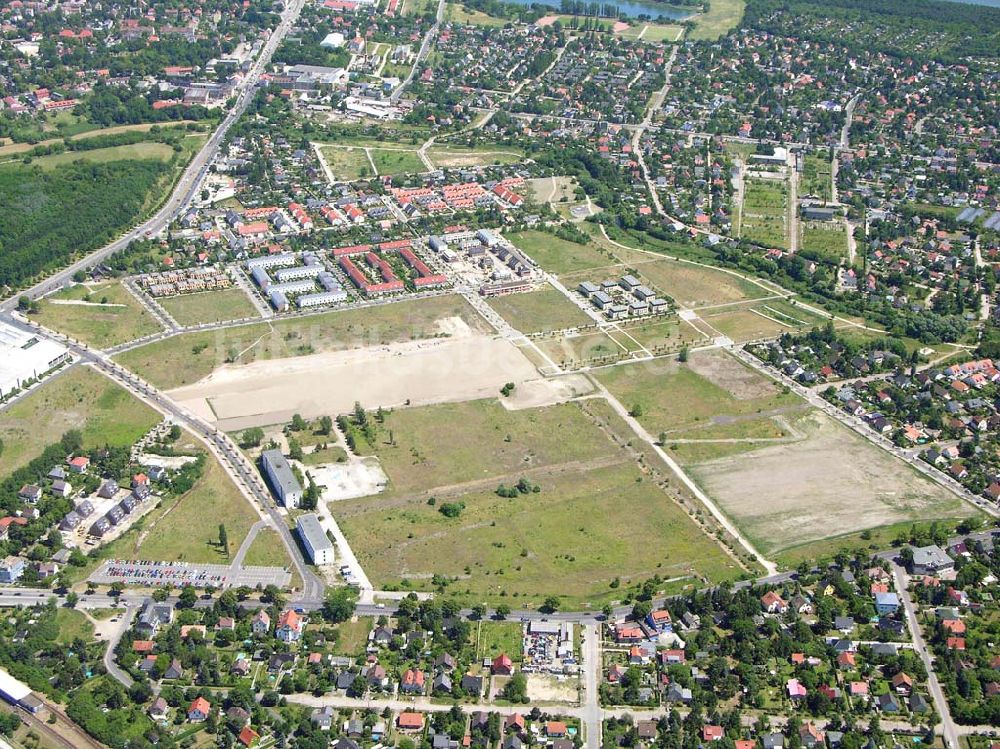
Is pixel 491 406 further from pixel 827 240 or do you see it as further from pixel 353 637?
pixel 827 240

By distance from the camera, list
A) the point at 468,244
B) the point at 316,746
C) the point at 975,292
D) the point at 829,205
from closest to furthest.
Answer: the point at 316,746, the point at 975,292, the point at 468,244, the point at 829,205

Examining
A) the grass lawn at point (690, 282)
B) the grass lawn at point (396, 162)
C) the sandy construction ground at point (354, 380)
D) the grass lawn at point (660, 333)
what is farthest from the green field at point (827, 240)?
the grass lawn at point (396, 162)

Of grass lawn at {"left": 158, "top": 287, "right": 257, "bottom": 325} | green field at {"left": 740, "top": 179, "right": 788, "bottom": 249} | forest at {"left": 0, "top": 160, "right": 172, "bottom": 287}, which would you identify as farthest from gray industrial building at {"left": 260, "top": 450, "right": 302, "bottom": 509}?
green field at {"left": 740, "top": 179, "right": 788, "bottom": 249}

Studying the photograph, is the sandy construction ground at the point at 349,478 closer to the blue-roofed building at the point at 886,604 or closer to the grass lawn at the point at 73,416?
the grass lawn at the point at 73,416

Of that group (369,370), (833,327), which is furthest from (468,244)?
(833,327)

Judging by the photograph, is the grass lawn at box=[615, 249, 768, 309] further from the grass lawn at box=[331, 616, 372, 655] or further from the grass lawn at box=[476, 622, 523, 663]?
the grass lawn at box=[331, 616, 372, 655]

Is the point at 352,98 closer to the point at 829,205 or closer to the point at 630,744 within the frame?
the point at 829,205
